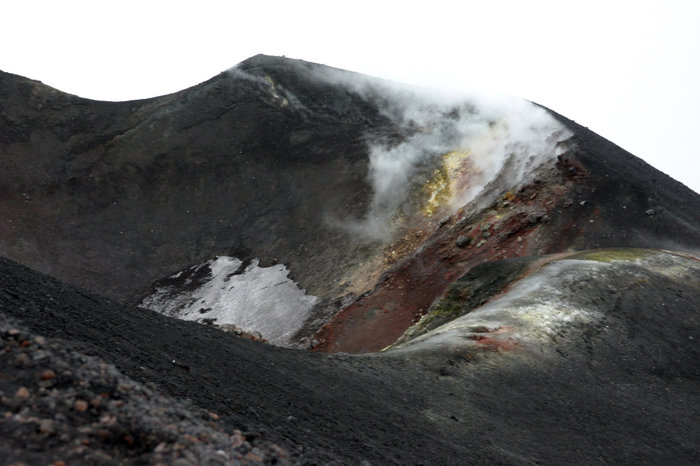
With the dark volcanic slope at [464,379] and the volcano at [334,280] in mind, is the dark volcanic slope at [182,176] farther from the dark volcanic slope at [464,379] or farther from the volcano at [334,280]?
the dark volcanic slope at [464,379]

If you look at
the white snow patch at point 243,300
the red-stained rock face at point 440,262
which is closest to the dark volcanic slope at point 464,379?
the red-stained rock face at point 440,262

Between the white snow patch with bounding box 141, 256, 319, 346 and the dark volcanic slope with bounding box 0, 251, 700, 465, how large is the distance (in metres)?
11.4

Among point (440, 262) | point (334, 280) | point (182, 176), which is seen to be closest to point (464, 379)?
point (440, 262)

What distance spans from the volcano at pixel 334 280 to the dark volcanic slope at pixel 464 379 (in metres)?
0.05

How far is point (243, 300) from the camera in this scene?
27328 mm

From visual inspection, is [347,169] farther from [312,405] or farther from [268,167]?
[312,405]

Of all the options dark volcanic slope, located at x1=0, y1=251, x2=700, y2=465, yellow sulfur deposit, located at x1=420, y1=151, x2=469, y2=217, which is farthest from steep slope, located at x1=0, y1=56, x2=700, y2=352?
dark volcanic slope, located at x1=0, y1=251, x2=700, y2=465

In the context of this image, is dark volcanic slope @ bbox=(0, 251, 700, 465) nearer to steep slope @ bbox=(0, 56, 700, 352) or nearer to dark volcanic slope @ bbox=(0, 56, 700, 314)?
steep slope @ bbox=(0, 56, 700, 352)

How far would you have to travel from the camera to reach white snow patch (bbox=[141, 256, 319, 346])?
25.7 meters

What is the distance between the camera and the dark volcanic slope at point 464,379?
721 cm

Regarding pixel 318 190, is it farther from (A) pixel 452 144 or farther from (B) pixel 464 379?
(B) pixel 464 379

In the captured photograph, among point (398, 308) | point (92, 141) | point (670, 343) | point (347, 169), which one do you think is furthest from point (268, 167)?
point (670, 343)

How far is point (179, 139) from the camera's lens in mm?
36438

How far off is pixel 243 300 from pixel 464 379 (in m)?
16.4
